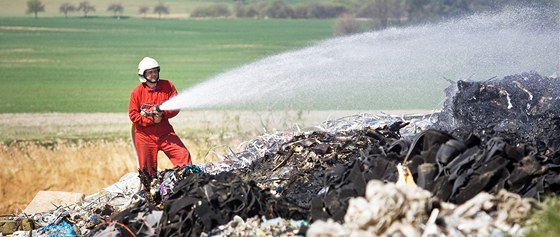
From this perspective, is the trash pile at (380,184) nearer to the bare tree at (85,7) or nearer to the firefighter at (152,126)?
the firefighter at (152,126)

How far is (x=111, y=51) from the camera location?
51.5m

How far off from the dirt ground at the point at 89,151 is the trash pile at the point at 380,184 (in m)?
2.58

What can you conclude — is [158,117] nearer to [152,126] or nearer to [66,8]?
[152,126]

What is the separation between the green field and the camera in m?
38.2

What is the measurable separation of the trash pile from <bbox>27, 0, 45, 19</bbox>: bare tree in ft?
161

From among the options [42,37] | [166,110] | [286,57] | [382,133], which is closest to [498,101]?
[382,133]

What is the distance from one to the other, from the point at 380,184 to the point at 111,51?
1731 inches

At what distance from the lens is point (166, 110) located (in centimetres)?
1398

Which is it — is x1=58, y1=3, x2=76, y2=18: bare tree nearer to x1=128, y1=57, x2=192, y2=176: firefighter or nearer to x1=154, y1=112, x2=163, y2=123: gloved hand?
x1=128, y1=57, x2=192, y2=176: firefighter

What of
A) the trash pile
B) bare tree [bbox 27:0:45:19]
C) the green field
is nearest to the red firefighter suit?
the trash pile

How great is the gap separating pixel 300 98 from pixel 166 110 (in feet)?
33.3

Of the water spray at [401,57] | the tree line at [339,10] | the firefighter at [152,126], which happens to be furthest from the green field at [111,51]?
the firefighter at [152,126]

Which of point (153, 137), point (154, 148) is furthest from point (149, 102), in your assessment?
point (154, 148)

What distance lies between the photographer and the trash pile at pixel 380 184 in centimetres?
854
